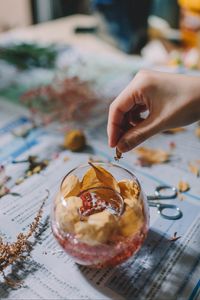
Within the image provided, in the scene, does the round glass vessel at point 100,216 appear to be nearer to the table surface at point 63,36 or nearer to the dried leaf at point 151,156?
the dried leaf at point 151,156

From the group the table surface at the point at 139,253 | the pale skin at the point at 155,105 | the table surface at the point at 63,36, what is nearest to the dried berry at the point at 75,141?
the table surface at the point at 139,253

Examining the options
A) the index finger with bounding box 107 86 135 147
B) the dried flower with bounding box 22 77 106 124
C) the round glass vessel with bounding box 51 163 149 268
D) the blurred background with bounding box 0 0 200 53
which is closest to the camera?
the round glass vessel with bounding box 51 163 149 268

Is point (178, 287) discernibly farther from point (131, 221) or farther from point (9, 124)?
point (9, 124)

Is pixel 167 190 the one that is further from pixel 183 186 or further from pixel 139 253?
pixel 139 253

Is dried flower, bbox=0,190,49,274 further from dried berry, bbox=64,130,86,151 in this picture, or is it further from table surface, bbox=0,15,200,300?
dried berry, bbox=64,130,86,151

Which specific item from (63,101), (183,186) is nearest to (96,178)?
(183,186)

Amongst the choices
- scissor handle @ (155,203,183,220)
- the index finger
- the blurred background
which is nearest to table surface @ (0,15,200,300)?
scissor handle @ (155,203,183,220)
